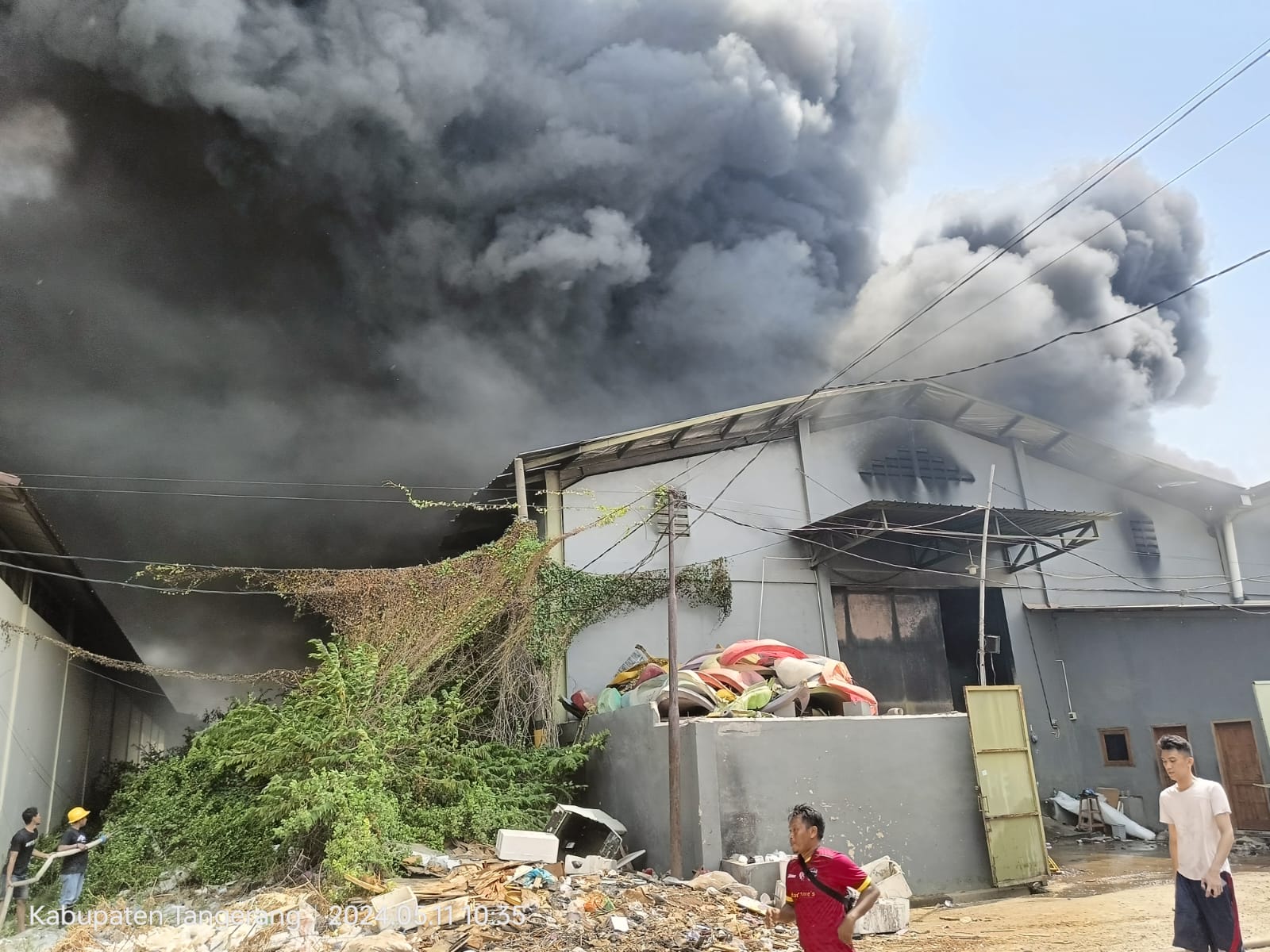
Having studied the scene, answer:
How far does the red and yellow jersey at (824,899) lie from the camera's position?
13.8 feet

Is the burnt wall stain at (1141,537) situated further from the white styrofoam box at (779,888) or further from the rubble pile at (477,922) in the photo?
the rubble pile at (477,922)

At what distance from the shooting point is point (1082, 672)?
18.3m

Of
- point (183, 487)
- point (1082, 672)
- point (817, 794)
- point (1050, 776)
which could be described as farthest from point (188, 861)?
point (1082, 672)

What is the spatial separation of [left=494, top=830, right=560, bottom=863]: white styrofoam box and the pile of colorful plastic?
248 centimetres

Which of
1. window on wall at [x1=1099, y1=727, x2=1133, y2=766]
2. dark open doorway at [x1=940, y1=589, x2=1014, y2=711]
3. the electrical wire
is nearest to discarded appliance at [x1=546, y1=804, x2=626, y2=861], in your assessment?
the electrical wire

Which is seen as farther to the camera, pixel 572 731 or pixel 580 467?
pixel 580 467

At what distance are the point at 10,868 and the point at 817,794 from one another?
958cm

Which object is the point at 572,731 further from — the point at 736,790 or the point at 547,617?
the point at 736,790

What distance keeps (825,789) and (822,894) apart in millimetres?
7520

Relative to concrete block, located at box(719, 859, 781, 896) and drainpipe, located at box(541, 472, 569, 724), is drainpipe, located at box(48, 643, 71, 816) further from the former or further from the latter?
concrete block, located at box(719, 859, 781, 896)

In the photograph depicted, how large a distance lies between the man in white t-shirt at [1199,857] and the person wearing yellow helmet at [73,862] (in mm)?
10892

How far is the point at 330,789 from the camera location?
9.75 metres

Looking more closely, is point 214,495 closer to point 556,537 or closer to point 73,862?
point 556,537

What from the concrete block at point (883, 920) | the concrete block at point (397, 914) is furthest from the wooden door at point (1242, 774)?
the concrete block at point (397, 914)
